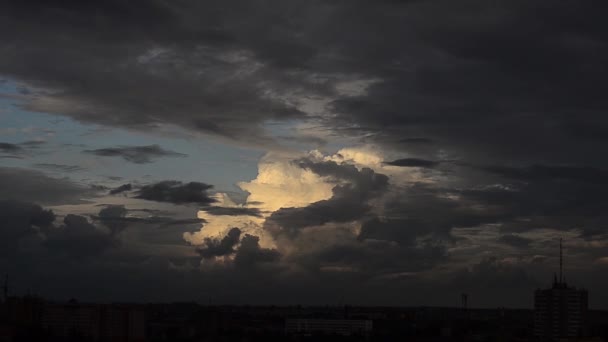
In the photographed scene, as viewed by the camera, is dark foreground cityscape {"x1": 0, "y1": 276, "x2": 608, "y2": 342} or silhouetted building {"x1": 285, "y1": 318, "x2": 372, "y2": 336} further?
silhouetted building {"x1": 285, "y1": 318, "x2": 372, "y2": 336}

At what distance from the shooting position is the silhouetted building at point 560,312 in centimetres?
10462

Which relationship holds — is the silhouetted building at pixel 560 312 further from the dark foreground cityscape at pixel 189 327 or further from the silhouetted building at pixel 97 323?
the silhouetted building at pixel 97 323

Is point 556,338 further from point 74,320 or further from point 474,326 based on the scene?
point 74,320

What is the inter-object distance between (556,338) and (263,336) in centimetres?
3663

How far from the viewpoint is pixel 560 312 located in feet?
346

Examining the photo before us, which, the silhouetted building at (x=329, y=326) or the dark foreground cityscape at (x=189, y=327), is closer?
the dark foreground cityscape at (x=189, y=327)

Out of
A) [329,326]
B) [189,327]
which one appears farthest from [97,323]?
[329,326]

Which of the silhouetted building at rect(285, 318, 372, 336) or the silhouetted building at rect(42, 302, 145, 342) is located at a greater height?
the silhouetted building at rect(42, 302, 145, 342)

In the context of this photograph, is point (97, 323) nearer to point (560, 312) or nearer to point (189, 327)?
point (189, 327)

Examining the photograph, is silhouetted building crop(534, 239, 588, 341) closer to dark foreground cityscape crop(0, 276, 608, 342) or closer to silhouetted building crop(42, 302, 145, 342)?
dark foreground cityscape crop(0, 276, 608, 342)

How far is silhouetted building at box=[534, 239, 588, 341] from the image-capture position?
343ft

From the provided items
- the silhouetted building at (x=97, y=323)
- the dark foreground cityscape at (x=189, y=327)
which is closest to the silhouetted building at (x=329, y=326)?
the dark foreground cityscape at (x=189, y=327)

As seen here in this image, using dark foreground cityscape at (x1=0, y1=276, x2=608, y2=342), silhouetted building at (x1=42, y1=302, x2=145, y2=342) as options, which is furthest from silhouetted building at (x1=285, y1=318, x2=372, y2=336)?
silhouetted building at (x1=42, y1=302, x2=145, y2=342)

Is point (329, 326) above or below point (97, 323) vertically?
below
